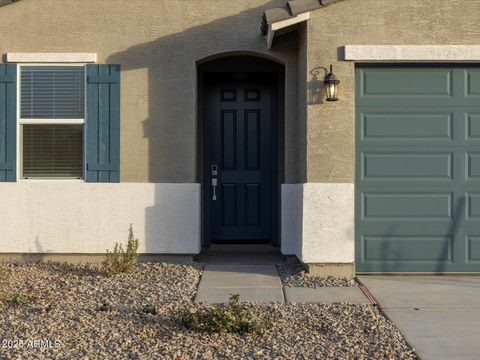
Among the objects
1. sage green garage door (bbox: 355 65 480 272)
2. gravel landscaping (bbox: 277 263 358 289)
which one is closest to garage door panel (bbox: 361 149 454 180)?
sage green garage door (bbox: 355 65 480 272)

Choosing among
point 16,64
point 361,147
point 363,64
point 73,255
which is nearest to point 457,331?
point 361,147

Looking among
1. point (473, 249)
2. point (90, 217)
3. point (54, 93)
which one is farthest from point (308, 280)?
point (54, 93)

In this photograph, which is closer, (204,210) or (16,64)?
(16,64)

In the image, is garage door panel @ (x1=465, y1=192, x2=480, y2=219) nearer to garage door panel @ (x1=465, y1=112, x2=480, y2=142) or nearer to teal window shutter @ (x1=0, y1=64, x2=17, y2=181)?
garage door panel @ (x1=465, y1=112, x2=480, y2=142)

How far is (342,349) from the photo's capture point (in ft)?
16.2

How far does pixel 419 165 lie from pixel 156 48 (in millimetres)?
3488

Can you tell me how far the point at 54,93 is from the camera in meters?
8.46

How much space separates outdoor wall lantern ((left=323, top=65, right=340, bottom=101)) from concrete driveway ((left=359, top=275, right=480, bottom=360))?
203cm

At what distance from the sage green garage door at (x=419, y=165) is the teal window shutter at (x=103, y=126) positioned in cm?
295

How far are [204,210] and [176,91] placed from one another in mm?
2117

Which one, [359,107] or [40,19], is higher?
[40,19]

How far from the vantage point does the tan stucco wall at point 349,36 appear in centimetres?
755

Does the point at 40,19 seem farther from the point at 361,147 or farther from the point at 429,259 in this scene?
the point at 429,259

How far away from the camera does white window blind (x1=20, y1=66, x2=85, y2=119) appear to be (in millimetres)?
8469
